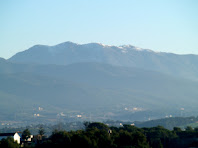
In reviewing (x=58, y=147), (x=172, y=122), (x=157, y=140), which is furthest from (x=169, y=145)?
(x=172, y=122)

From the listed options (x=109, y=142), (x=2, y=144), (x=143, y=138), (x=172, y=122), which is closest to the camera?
(x=2, y=144)

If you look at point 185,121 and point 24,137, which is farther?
point 185,121

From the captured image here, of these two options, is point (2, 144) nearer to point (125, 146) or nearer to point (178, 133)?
point (125, 146)

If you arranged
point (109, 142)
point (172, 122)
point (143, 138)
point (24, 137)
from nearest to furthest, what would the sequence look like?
point (109, 142)
point (143, 138)
point (24, 137)
point (172, 122)

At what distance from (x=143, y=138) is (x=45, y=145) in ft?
42.4

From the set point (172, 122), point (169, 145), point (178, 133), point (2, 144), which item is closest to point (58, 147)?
point (2, 144)

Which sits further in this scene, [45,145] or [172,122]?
[172,122]

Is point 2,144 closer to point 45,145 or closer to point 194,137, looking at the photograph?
point 45,145

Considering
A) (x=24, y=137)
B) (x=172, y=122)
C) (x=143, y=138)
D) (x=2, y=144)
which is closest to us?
(x=2, y=144)

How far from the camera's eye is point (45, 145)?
66.1 metres

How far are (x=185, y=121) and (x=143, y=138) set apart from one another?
367 ft

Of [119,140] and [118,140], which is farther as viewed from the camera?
[118,140]

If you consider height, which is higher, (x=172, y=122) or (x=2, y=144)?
(x=172, y=122)

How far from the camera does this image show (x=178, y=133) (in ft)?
278
